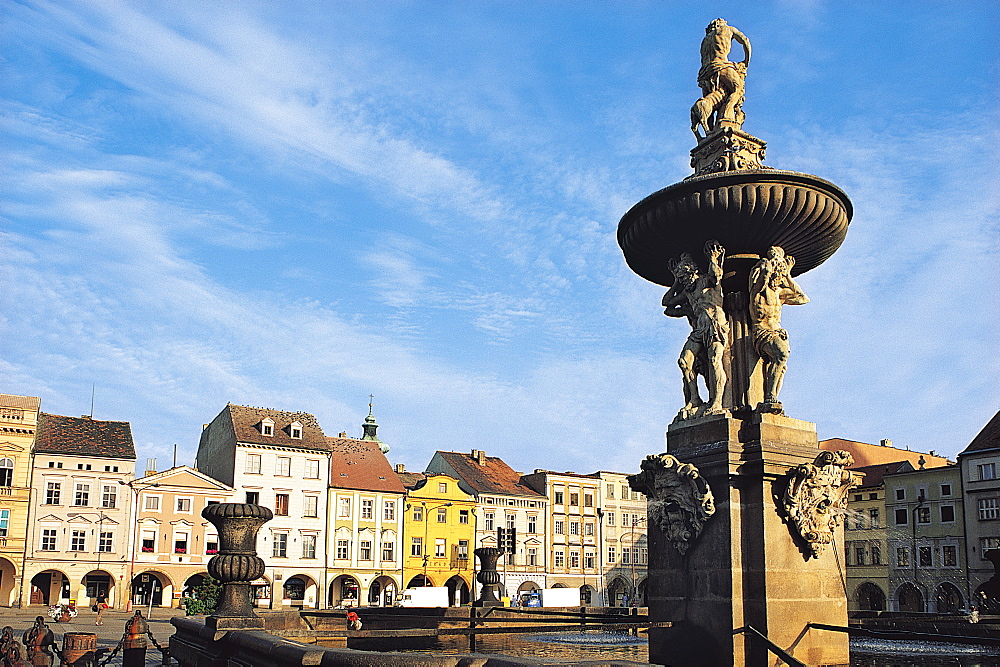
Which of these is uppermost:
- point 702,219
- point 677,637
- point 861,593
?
point 702,219

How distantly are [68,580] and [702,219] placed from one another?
52.1 meters

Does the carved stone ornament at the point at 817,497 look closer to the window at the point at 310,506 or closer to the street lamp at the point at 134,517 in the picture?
the street lamp at the point at 134,517

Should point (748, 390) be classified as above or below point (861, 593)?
above

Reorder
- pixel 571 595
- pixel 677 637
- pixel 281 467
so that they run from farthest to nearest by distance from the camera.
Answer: pixel 281 467, pixel 571 595, pixel 677 637

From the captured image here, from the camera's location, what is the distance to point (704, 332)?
30.7ft

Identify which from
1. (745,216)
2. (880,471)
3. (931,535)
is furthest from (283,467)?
(745,216)

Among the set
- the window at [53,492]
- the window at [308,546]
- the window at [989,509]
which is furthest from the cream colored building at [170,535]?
the window at [989,509]

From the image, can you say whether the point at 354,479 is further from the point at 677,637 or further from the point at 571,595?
the point at 677,637

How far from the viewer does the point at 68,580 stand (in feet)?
170

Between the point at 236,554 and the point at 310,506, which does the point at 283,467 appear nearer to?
the point at 310,506

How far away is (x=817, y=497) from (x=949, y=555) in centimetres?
5060

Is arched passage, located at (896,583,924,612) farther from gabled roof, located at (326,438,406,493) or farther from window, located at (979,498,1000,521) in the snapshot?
gabled roof, located at (326,438,406,493)

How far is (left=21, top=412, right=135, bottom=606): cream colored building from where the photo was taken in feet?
169

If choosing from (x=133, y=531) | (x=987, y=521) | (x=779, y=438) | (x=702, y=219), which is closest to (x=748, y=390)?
(x=779, y=438)
